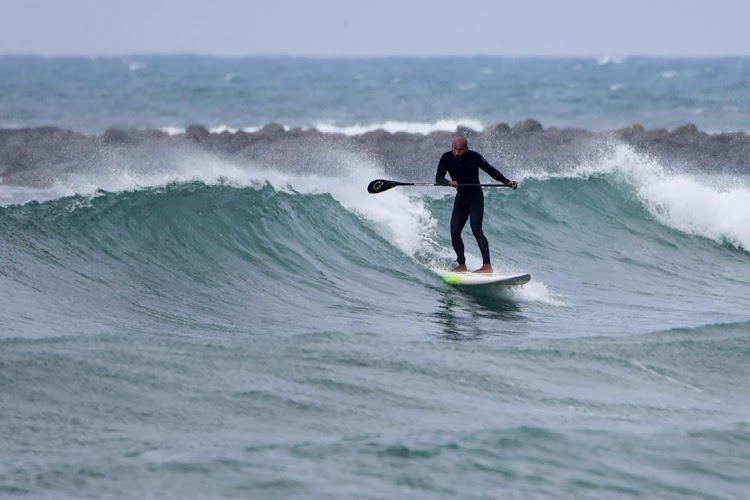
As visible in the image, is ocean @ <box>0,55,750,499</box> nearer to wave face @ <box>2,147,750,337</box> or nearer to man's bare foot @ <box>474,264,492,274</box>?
wave face @ <box>2,147,750,337</box>

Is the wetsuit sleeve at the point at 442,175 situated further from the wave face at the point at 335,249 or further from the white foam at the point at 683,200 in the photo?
the white foam at the point at 683,200

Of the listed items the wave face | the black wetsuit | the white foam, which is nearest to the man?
the black wetsuit

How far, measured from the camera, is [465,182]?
433 inches

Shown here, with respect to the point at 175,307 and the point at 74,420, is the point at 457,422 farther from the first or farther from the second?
the point at 175,307

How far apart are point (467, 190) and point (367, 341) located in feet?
10.8

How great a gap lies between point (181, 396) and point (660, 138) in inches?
981

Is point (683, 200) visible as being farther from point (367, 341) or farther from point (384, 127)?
point (384, 127)

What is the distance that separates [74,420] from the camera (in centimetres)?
631

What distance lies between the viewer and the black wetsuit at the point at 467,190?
1081cm

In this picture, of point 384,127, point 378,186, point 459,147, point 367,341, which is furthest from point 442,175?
point 384,127

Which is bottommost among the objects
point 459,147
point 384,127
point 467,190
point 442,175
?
point 467,190

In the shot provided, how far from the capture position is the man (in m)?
10.7

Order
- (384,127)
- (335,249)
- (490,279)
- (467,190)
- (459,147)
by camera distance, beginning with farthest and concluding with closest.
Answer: (384,127)
(335,249)
(467,190)
(490,279)
(459,147)

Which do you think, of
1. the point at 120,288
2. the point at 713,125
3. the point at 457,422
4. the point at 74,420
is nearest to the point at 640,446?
the point at 457,422
